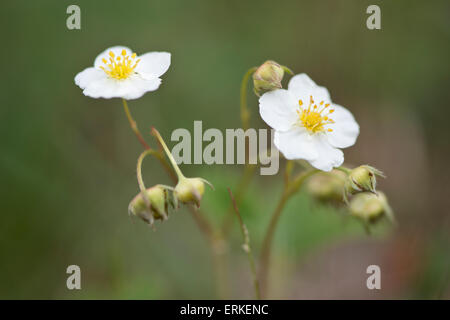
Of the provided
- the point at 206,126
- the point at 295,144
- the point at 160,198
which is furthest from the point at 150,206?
the point at 206,126

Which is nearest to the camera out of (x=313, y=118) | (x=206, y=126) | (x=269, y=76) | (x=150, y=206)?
(x=150, y=206)

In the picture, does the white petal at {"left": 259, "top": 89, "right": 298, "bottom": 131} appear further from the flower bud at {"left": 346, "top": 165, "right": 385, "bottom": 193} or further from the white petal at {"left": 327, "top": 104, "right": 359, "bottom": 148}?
the flower bud at {"left": 346, "top": 165, "right": 385, "bottom": 193}

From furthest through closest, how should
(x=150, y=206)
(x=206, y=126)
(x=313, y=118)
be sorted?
(x=206, y=126) < (x=313, y=118) < (x=150, y=206)

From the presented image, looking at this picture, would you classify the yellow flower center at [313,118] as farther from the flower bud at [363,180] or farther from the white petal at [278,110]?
the flower bud at [363,180]

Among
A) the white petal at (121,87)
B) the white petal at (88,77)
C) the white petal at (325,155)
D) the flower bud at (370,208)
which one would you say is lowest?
the flower bud at (370,208)

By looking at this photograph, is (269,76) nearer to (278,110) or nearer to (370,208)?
(278,110)

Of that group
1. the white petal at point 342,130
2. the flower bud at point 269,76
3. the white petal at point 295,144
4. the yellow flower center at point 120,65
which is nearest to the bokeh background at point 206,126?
the white petal at point 342,130

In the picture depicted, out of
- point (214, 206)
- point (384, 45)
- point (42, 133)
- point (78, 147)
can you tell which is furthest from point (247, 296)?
point (384, 45)

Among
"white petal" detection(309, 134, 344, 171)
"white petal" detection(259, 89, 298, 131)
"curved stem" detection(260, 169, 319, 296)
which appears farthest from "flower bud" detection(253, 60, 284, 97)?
"curved stem" detection(260, 169, 319, 296)
